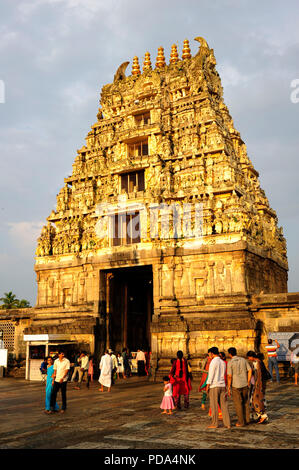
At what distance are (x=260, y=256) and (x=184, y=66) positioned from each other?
17634mm

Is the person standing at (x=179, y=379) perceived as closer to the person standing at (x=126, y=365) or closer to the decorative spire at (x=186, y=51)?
the person standing at (x=126, y=365)

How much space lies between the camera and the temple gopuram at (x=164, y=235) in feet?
85.5

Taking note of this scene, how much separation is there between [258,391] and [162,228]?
18.4 metres

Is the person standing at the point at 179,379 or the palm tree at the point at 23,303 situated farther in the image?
the palm tree at the point at 23,303

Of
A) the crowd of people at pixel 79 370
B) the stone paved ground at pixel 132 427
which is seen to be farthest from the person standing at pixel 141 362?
the stone paved ground at pixel 132 427

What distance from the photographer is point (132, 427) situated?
36.5ft

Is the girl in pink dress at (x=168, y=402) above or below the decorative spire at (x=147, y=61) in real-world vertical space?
below

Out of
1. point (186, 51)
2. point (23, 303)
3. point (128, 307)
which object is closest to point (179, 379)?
point (128, 307)

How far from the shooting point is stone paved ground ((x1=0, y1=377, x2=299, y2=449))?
9243mm

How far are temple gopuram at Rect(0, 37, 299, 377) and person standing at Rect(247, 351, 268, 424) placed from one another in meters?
12.3

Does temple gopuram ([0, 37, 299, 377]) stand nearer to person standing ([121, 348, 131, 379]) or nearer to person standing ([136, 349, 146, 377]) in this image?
person standing ([121, 348, 131, 379])

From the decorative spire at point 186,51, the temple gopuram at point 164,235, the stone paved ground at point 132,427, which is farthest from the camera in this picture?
the decorative spire at point 186,51

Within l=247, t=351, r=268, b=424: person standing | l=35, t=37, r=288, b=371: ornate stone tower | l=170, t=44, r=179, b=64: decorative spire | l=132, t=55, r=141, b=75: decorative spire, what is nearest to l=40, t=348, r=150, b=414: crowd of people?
l=35, t=37, r=288, b=371: ornate stone tower

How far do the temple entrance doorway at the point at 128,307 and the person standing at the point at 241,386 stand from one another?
20498 millimetres
